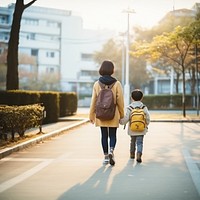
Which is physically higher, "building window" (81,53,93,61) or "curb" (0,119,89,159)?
"building window" (81,53,93,61)

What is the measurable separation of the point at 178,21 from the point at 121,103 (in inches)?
1348

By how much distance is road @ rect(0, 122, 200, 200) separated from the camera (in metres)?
4.95

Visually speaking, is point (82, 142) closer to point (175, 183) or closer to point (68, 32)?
point (175, 183)

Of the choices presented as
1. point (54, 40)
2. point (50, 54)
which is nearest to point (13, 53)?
point (50, 54)

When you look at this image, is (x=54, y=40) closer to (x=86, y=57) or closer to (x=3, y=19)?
(x=86, y=57)

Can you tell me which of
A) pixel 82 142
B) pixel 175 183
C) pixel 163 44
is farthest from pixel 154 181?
pixel 163 44

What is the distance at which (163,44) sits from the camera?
24.3 m

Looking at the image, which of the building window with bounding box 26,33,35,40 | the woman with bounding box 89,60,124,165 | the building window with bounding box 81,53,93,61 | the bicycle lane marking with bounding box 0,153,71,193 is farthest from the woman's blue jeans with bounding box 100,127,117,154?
the building window with bounding box 81,53,93,61

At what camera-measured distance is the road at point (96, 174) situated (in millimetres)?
4949

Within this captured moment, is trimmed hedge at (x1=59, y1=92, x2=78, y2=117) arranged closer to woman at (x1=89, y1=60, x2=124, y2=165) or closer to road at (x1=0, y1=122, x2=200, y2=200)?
road at (x1=0, y1=122, x2=200, y2=200)

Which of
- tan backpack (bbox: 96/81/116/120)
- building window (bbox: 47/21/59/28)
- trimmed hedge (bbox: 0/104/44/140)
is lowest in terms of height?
trimmed hedge (bbox: 0/104/44/140)

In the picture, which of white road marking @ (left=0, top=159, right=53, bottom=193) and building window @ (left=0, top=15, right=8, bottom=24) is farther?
building window @ (left=0, top=15, right=8, bottom=24)

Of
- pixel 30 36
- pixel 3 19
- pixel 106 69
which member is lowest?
pixel 106 69

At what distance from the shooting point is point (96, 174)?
6215 millimetres
